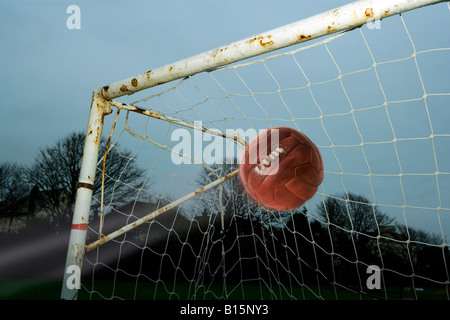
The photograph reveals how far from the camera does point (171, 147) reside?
3480 mm

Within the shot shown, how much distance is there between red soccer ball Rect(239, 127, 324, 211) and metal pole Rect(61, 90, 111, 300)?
1.26 metres

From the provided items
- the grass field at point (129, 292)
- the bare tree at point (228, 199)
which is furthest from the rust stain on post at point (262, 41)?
the grass field at point (129, 292)

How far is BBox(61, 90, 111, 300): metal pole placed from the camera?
2.21 m

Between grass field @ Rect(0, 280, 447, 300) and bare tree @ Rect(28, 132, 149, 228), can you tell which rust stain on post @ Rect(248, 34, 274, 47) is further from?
bare tree @ Rect(28, 132, 149, 228)

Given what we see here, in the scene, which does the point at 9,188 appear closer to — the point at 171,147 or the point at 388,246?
the point at 171,147

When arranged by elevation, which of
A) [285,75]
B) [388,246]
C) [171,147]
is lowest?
[171,147]

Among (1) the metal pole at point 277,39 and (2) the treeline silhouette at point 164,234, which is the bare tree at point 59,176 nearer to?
(2) the treeline silhouette at point 164,234

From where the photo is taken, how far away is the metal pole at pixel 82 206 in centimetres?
221

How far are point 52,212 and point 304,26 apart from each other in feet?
57.4

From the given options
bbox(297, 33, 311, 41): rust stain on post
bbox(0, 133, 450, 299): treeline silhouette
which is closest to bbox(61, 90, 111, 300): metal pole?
bbox(297, 33, 311, 41): rust stain on post

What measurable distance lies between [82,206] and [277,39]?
1.90 meters

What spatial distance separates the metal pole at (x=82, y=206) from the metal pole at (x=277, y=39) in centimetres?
18
